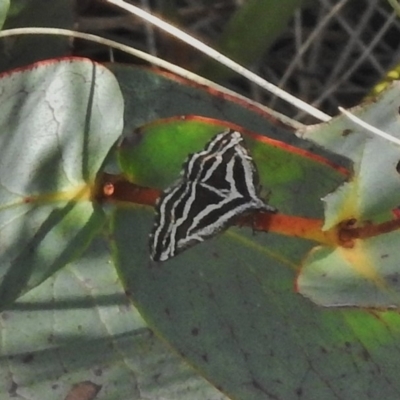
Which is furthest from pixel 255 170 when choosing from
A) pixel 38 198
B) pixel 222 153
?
pixel 38 198

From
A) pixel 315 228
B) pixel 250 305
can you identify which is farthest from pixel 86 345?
pixel 315 228

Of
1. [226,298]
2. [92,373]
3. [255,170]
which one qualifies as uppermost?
[255,170]

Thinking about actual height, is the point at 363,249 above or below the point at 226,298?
above

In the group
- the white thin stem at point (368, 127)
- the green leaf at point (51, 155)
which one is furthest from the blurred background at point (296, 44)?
the white thin stem at point (368, 127)

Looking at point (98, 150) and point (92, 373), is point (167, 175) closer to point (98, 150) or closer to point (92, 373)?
point (98, 150)

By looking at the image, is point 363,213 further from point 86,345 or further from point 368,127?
point 86,345

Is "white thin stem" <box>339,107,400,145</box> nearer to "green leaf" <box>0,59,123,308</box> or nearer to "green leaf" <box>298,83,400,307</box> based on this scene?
"green leaf" <box>298,83,400,307</box>

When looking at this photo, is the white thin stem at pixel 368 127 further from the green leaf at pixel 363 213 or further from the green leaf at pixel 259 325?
the green leaf at pixel 259 325
